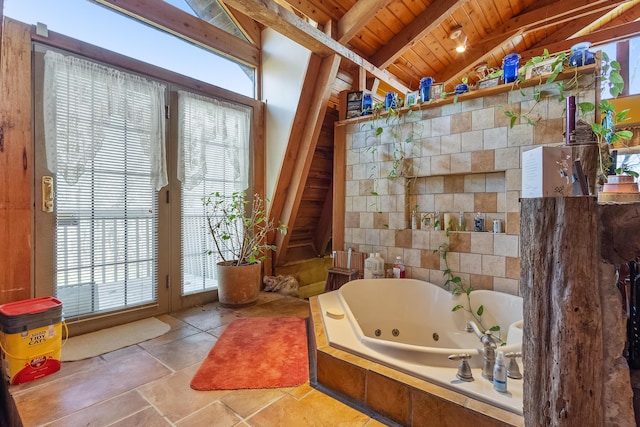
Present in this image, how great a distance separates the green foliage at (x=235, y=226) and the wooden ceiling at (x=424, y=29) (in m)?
1.56

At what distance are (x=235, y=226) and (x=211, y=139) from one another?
936 mm

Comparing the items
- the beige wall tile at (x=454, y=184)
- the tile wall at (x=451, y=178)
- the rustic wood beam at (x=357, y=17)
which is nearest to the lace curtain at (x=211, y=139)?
the tile wall at (x=451, y=178)

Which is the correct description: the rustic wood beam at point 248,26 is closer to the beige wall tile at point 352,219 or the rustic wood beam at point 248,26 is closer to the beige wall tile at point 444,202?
the beige wall tile at point 352,219

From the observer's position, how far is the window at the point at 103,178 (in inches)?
86.7

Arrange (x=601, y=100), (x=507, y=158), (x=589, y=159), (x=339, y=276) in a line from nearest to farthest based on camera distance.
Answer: (x=589, y=159) < (x=601, y=100) < (x=507, y=158) < (x=339, y=276)

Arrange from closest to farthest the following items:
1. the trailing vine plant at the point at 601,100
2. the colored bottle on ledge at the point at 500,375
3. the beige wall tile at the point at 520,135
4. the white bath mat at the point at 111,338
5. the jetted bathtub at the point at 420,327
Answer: the colored bottle on ledge at the point at 500,375
the jetted bathtub at the point at 420,327
the trailing vine plant at the point at 601,100
the white bath mat at the point at 111,338
the beige wall tile at the point at 520,135

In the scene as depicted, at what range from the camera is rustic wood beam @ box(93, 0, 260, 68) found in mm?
2520

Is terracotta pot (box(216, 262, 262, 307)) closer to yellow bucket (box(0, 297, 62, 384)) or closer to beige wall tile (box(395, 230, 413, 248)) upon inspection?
yellow bucket (box(0, 297, 62, 384))

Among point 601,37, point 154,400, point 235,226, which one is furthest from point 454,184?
point 601,37

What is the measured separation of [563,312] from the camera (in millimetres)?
720

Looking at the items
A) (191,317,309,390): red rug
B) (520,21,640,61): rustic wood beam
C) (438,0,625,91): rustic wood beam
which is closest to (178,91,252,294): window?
(191,317,309,390): red rug

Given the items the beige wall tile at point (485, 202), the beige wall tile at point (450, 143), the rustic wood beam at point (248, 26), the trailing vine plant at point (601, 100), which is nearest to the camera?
the trailing vine plant at point (601, 100)

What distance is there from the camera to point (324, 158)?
376cm

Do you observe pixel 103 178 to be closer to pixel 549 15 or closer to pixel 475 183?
pixel 475 183
